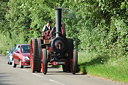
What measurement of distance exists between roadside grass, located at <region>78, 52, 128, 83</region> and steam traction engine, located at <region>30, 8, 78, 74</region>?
1.10m

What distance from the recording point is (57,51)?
68.7 feet

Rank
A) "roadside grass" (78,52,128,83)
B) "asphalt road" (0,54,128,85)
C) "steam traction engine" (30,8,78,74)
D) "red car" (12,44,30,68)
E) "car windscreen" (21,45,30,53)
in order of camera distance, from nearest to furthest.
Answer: "asphalt road" (0,54,128,85)
"roadside grass" (78,52,128,83)
"steam traction engine" (30,8,78,74)
"red car" (12,44,30,68)
"car windscreen" (21,45,30,53)

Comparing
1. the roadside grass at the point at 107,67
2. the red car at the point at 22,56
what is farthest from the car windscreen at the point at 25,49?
the roadside grass at the point at 107,67

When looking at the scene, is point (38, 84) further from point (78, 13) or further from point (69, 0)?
point (78, 13)

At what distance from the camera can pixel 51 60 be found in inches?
840

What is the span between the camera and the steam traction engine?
2089 centimetres

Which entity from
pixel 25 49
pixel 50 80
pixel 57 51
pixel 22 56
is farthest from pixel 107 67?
pixel 25 49

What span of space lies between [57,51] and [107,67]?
2.93 m

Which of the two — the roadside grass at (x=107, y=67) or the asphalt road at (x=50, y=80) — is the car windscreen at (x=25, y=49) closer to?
the roadside grass at (x=107, y=67)

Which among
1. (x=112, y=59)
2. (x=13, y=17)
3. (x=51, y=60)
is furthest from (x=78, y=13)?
(x=13, y=17)

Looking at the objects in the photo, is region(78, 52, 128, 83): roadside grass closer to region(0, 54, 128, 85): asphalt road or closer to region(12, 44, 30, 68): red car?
region(0, 54, 128, 85): asphalt road

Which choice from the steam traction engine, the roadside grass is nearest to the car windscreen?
the roadside grass

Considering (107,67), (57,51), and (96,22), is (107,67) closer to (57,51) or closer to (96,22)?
(57,51)

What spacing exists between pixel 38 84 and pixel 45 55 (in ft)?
17.1
